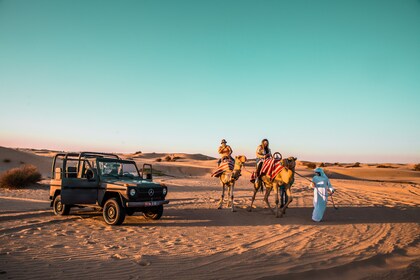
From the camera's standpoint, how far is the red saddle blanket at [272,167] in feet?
38.6

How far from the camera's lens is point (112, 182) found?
32.5 feet

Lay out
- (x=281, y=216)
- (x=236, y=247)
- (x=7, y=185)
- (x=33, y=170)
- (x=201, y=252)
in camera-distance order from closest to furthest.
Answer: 1. (x=201, y=252)
2. (x=236, y=247)
3. (x=281, y=216)
4. (x=7, y=185)
5. (x=33, y=170)

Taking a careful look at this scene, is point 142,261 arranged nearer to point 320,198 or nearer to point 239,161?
point 320,198

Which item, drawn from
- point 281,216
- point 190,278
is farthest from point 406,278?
point 281,216

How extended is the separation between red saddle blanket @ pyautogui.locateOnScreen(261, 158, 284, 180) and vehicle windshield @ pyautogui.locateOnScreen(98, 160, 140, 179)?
15.1 feet

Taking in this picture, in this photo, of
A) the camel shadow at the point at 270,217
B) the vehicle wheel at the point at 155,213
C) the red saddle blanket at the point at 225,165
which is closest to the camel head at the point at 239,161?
the red saddle blanket at the point at 225,165

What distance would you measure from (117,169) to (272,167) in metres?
5.38

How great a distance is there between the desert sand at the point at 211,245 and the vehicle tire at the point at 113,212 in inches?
9.7

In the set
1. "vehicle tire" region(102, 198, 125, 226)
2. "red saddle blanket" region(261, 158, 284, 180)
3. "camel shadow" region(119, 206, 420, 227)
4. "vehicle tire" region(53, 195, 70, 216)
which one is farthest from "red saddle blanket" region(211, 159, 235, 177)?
"vehicle tire" region(53, 195, 70, 216)

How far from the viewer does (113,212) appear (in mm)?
9781

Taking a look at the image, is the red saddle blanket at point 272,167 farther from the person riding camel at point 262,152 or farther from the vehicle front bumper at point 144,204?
the vehicle front bumper at point 144,204

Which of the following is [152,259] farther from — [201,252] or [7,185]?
[7,185]

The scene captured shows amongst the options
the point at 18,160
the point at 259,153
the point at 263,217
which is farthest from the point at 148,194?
the point at 18,160

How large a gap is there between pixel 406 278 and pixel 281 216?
614 centimetres
